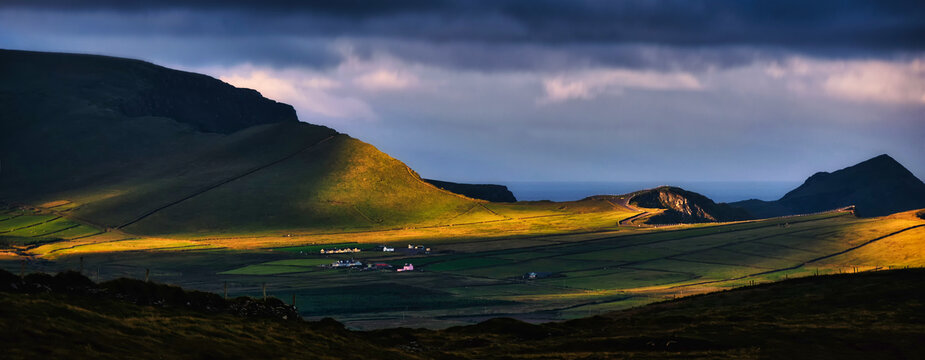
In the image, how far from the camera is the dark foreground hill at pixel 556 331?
46.0 metres

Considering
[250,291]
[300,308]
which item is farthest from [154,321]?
[250,291]

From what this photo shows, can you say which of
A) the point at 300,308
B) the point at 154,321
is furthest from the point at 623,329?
the point at 300,308

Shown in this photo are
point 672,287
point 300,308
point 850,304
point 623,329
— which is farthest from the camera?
point 672,287

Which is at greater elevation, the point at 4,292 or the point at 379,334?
the point at 4,292

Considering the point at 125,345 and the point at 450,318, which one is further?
the point at 450,318

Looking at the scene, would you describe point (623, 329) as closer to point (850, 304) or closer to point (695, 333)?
point (695, 333)

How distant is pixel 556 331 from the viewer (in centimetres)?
8700

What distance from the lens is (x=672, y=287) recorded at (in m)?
178

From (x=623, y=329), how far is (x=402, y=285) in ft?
365

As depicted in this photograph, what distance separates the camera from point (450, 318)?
5517 inches

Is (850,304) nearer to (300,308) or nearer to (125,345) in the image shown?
(125,345)

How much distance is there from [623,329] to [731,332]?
11436 mm

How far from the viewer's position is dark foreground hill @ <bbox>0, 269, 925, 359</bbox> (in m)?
46.0

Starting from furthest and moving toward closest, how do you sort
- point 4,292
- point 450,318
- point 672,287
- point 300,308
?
point 672,287
point 300,308
point 450,318
point 4,292
